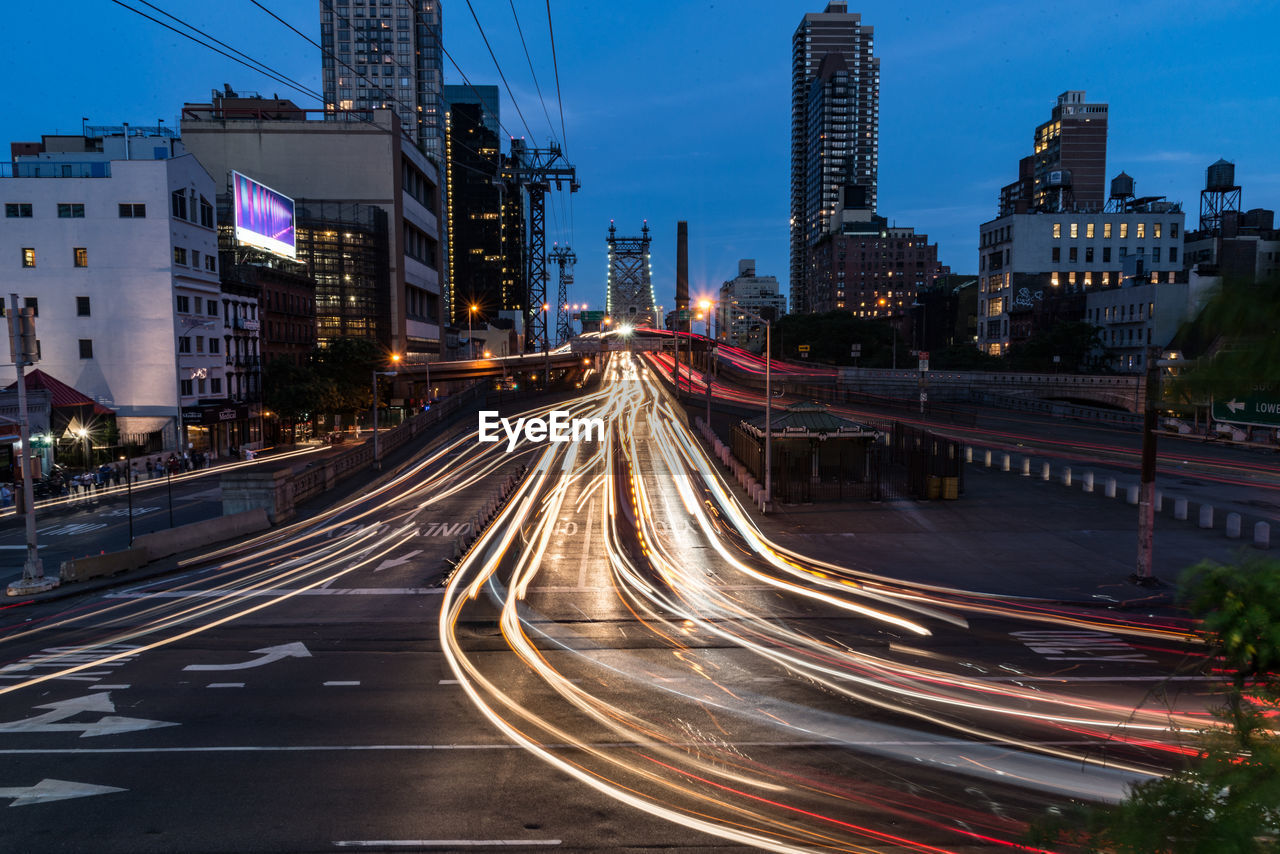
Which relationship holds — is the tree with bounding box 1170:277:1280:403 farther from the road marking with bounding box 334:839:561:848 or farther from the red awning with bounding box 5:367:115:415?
the red awning with bounding box 5:367:115:415

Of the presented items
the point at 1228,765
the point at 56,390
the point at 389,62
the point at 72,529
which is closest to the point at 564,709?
the point at 1228,765

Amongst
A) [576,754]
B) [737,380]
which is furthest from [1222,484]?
[737,380]

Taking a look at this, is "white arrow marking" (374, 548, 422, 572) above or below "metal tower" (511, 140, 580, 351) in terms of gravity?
below

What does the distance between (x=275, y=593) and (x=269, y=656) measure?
238 inches

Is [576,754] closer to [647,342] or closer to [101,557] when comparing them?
[101,557]

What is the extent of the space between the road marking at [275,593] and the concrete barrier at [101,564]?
5.96 ft

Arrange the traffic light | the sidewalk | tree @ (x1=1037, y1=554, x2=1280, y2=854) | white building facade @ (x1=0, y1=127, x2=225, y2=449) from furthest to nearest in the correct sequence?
white building facade @ (x1=0, y1=127, x2=225, y2=449)
the sidewalk
the traffic light
tree @ (x1=1037, y1=554, x2=1280, y2=854)

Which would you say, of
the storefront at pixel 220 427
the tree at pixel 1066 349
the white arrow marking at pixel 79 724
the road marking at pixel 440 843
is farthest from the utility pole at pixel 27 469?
the tree at pixel 1066 349

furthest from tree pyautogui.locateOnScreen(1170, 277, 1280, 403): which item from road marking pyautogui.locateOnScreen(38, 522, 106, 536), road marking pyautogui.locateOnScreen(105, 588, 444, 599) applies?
road marking pyautogui.locateOnScreen(38, 522, 106, 536)

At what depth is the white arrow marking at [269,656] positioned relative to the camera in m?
15.4

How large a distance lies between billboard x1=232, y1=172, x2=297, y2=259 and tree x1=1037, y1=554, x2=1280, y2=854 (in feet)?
261

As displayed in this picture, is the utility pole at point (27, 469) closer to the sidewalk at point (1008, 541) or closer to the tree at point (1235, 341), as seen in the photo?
the sidewalk at point (1008, 541)

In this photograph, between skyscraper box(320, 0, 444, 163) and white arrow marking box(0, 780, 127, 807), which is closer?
white arrow marking box(0, 780, 127, 807)

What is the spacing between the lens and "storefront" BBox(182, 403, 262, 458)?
5553 cm
